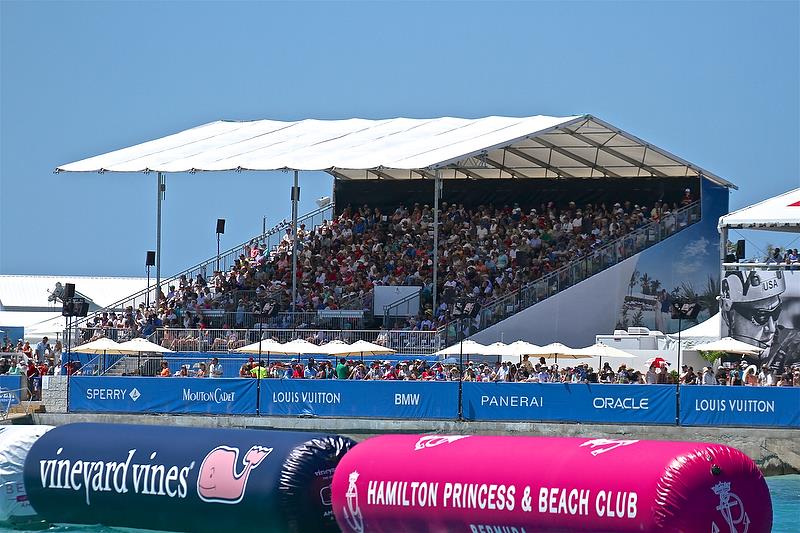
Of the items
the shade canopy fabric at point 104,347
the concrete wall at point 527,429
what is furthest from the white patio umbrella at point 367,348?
the shade canopy fabric at point 104,347

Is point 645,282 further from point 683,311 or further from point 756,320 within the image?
point 683,311

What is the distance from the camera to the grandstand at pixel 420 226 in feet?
132

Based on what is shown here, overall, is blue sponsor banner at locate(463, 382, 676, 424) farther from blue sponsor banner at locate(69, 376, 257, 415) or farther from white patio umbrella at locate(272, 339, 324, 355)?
white patio umbrella at locate(272, 339, 324, 355)

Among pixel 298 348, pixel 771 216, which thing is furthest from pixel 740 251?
pixel 298 348

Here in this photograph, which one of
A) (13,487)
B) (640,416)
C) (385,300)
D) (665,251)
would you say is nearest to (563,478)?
(13,487)

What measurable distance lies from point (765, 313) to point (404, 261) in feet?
38.8

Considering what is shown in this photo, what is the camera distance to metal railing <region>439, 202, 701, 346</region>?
1542 inches

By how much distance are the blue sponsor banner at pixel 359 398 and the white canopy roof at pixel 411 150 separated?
894cm

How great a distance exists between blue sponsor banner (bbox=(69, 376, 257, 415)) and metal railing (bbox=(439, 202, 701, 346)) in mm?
7417

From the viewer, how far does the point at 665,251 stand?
1726 inches

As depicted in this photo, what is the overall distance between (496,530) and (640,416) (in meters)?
13.9

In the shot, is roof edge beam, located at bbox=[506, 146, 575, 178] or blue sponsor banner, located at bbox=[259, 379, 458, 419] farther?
roof edge beam, located at bbox=[506, 146, 575, 178]

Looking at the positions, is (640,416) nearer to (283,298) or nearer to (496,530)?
(496,530)

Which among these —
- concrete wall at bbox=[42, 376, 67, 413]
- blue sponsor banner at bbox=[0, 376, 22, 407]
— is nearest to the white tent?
concrete wall at bbox=[42, 376, 67, 413]
